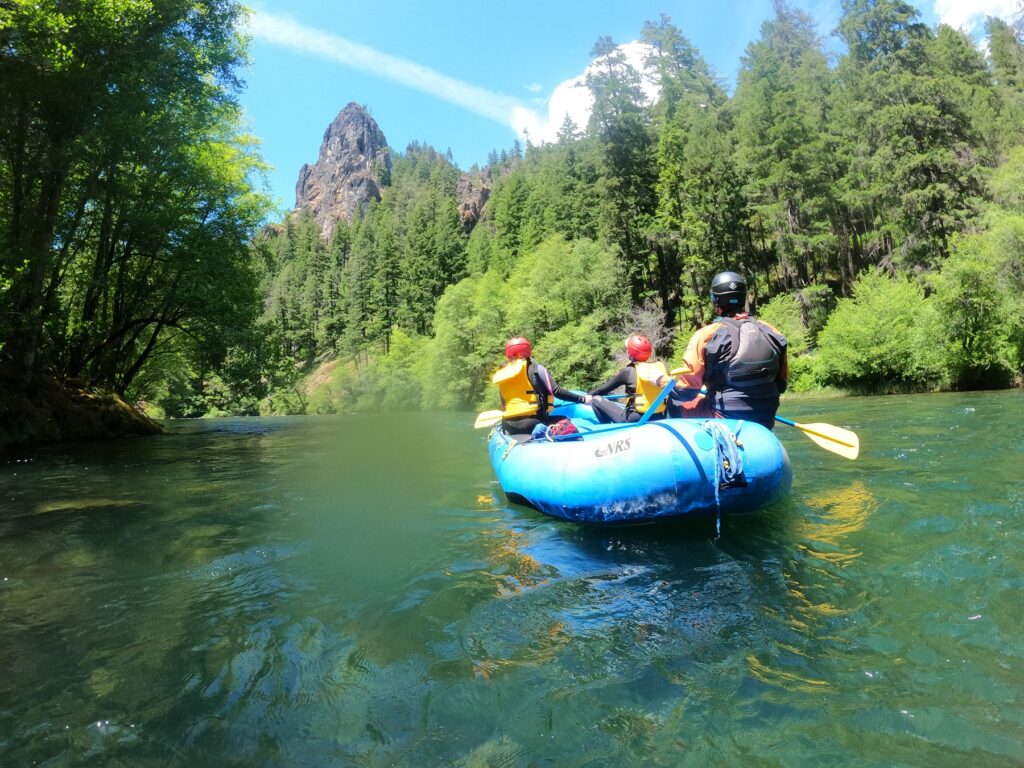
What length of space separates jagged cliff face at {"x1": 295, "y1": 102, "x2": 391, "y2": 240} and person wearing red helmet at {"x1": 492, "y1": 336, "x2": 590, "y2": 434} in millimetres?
140806

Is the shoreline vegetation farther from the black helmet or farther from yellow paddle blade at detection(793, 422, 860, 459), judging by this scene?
yellow paddle blade at detection(793, 422, 860, 459)

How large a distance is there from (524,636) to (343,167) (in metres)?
167

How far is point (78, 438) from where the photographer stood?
1379cm

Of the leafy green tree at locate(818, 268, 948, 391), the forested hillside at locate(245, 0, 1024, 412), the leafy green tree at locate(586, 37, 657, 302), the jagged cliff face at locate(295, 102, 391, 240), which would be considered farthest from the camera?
the jagged cliff face at locate(295, 102, 391, 240)

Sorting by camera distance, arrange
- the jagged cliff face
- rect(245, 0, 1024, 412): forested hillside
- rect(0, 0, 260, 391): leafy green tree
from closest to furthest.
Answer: rect(0, 0, 260, 391): leafy green tree, rect(245, 0, 1024, 412): forested hillside, the jagged cliff face

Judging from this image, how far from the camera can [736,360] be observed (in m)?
5.00

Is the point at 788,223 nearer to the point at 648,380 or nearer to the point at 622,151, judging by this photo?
the point at 622,151

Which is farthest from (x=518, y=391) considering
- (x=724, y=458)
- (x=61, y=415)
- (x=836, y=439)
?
(x=61, y=415)

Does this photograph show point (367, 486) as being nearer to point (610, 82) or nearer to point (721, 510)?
point (721, 510)

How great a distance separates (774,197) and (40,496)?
109 ft

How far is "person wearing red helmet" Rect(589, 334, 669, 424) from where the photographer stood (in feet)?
19.8

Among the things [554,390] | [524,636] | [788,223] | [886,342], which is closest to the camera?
[524,636]

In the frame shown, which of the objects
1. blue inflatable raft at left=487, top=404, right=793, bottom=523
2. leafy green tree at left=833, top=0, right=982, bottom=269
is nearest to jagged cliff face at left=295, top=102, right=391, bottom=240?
leafy green tree at left=833, top=0, right=982, bottom=269

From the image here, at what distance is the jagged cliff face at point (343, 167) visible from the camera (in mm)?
140750
